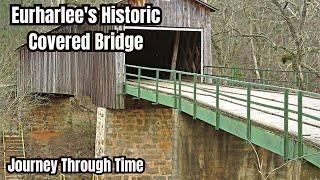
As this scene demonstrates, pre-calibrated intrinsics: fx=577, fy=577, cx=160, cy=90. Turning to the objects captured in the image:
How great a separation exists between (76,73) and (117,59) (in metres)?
3.01

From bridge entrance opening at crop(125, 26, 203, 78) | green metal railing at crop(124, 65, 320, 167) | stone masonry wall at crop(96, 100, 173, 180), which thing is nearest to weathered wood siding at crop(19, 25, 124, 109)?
green metal railing at crop(124, 65, 320, 167)

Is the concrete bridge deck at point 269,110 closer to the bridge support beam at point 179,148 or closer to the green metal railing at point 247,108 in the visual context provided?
the green metal railing at point 247,108

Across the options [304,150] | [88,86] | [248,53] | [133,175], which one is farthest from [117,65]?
[248,53]

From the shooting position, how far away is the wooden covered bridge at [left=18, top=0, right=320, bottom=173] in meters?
9.00

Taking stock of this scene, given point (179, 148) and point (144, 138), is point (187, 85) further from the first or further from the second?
point (144, 138)

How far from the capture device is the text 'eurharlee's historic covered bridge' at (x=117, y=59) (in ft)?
57.0

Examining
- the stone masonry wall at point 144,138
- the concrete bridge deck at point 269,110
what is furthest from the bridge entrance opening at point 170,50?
the concrete bridge deck at point 269,110

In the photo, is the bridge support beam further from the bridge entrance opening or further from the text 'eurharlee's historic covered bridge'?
the bridge entrance opening

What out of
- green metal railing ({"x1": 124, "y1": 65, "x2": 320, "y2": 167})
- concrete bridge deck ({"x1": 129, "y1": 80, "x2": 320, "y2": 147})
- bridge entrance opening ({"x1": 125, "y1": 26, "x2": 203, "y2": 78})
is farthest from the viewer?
bridge entrance opening ({"x1": 125, "y1": 26, "x2": 203, "y2": 78})

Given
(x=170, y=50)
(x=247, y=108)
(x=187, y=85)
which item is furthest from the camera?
(x=170, y=50)

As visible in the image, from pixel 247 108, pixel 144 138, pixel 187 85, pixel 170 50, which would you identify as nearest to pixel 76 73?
pixel 144 138

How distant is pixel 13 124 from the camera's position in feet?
84.1

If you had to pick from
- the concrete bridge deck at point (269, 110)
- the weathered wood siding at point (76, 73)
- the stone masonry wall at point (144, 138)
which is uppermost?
the weathered wood siding at point (76, 73)

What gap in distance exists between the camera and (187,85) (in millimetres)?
14031
